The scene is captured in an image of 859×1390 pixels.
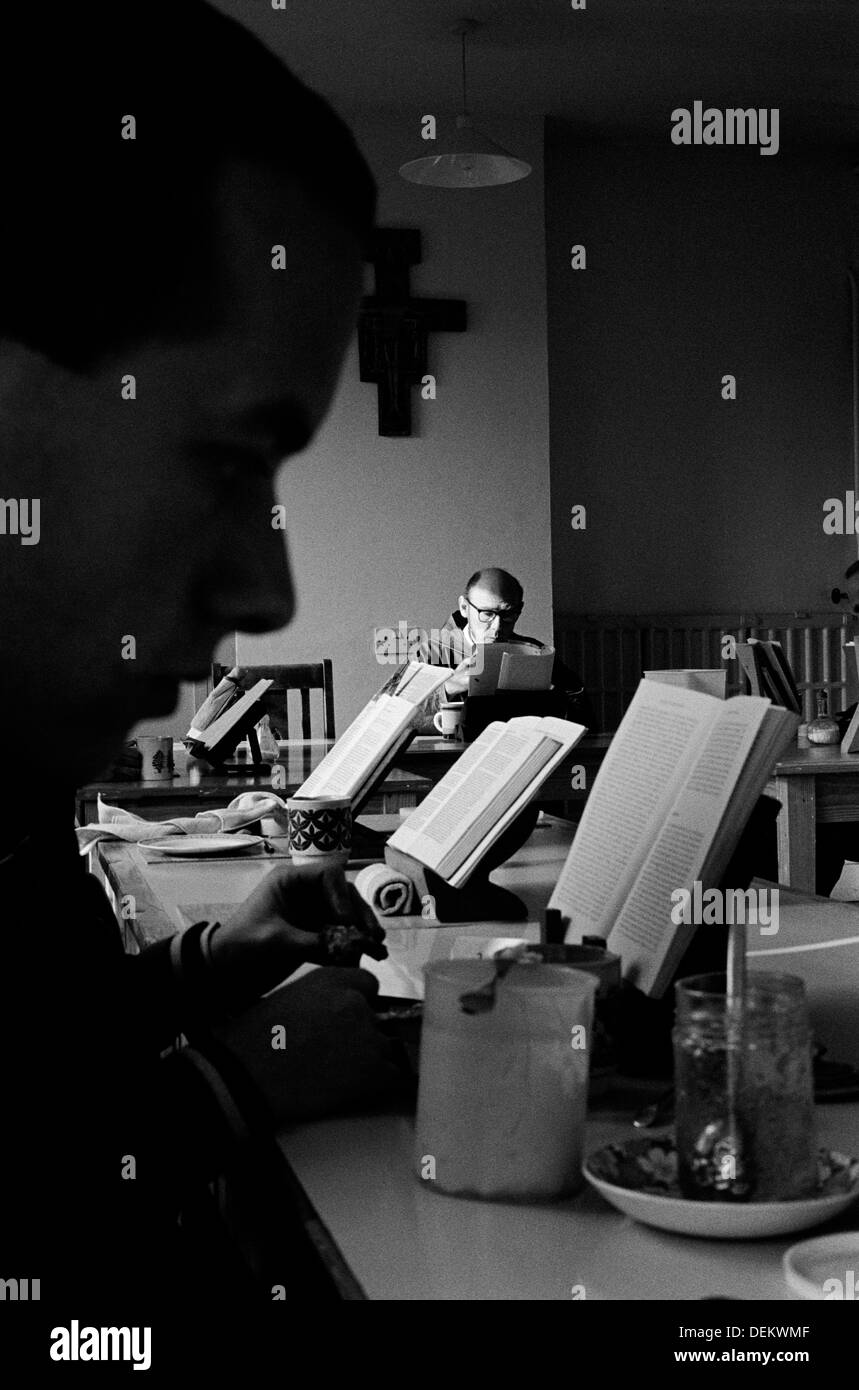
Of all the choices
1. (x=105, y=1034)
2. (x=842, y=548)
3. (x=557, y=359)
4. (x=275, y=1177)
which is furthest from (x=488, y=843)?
(x=842, y=548)

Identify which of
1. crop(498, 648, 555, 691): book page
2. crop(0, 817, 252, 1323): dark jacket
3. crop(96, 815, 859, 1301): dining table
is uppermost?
crop(498, 648, 555, 691): book page

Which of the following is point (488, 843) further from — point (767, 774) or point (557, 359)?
point (557, 359)

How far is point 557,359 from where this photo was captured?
21.2 ft

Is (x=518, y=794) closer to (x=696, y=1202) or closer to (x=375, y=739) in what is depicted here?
(x=375, y=739)

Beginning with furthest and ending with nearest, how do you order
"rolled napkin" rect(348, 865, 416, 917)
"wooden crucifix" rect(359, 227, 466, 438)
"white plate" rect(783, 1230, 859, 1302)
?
"wooden crucifix" rect(359, 227, 466, 438)
"rolled napkin" rect(348, 865, 416, 917)
"white plate" rect(783, 1230, 859, 1302)

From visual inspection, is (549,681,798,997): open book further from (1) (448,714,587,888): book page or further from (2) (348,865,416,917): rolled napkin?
(2) (348,865,416,917): rolled napkin

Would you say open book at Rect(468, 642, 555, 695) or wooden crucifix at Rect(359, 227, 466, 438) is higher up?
wooden crucifix at Rect(359, 227, 466, 438)

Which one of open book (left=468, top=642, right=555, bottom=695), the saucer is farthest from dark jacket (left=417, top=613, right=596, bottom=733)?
the saucer

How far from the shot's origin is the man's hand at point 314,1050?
3.22 feet

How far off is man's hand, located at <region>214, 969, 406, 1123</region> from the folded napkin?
1.17 metres

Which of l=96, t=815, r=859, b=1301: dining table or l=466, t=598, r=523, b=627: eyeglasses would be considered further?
l=466, t=598, r=523, b=627: eyeglasses

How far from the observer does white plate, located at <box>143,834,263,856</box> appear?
206cm

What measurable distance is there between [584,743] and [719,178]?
13.3 feet

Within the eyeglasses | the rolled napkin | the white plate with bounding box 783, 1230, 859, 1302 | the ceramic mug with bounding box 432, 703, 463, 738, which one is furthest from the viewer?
the eyeglasses
